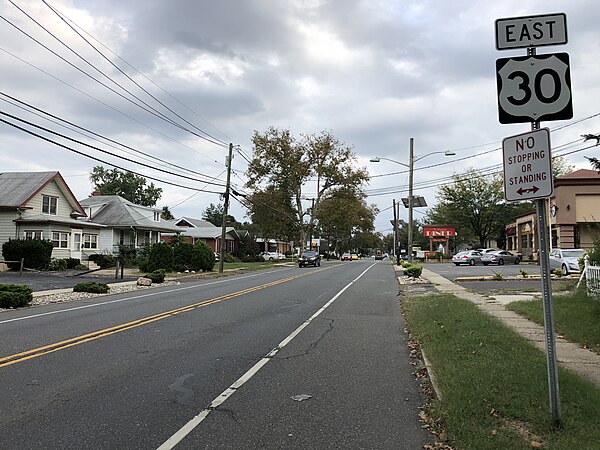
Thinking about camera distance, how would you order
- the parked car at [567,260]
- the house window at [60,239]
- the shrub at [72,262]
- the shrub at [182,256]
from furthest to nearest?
the shrub at [72,262]
the house window at [60,239]
the shrub at [182,256]
the parked car at [567,260]

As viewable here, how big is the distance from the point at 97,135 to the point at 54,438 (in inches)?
750

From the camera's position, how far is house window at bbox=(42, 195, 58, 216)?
37275mm

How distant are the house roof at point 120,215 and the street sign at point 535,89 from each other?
4274 cm

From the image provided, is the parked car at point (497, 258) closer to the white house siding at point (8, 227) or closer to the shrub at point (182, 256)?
the shrub at point (182, 256)

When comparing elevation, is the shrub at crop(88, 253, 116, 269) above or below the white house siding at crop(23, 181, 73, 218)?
below

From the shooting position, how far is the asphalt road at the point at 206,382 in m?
4.84

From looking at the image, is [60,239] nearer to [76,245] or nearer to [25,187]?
[76,245]

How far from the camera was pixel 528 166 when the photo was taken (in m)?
4.75

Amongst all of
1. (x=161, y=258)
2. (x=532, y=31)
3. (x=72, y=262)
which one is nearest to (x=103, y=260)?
(x=72, y=262)

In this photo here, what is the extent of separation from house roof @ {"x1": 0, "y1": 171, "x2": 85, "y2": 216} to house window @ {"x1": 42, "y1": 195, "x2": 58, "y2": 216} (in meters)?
1.02

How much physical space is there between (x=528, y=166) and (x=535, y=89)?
806 mm

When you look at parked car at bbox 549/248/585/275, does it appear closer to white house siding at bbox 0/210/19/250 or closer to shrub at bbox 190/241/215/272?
shrub at bbox 190/241/215/272

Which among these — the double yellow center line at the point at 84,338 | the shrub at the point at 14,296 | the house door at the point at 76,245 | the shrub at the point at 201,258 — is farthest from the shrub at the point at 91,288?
the house door at the point at 76,245

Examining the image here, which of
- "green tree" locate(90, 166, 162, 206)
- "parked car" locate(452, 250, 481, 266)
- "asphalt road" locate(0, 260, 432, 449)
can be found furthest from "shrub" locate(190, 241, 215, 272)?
"green tree" locate(90, 166, 162, 206)
